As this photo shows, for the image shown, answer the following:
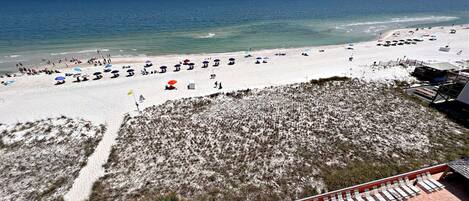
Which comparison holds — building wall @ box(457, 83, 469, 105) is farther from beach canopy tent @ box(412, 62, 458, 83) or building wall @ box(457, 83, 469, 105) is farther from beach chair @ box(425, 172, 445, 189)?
beach chair @ box(425, 172, 445, 189)

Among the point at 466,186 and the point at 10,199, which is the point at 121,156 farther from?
the point at 466,186

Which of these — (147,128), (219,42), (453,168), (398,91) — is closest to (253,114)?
(147,128)

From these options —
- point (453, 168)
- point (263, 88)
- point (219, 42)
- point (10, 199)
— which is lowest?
point (10, 199)

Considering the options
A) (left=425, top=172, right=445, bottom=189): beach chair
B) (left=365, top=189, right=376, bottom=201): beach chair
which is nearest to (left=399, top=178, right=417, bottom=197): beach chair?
(left=425, top=172, right=445, bottom=189): beach chair

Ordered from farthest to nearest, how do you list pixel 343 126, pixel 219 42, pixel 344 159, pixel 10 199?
pixel 219 42
pixel 343 126
pixel 344 159
pixel 10 199

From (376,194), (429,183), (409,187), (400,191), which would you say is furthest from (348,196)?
(429,183)

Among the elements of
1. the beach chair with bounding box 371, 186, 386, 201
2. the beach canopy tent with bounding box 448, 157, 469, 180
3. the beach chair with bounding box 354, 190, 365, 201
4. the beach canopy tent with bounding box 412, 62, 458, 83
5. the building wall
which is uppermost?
the beach canopy tent with bounding box 412, 62, 458, 83

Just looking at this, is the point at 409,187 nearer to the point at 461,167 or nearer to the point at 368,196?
the point at 368,196

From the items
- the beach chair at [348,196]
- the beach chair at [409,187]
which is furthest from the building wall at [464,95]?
the beach chair at [348,196]

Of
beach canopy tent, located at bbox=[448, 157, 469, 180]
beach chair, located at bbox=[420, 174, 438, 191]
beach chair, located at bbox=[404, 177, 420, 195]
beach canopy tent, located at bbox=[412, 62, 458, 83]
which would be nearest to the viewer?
beach canopy tent, located at bbox=[448, 157, 469, 180]
